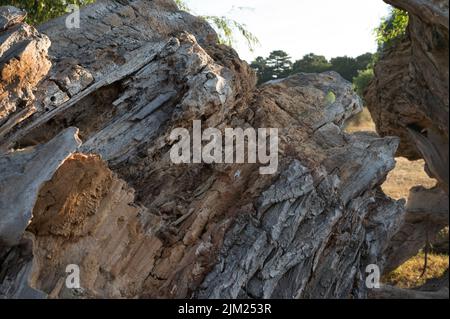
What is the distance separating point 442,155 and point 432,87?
0.86 m

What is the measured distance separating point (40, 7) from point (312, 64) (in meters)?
22.4

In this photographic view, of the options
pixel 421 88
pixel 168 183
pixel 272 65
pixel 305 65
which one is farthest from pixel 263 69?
pixel 421 88

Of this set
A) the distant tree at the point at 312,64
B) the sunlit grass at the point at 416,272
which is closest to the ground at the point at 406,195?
the sunlit grass at the point at 416,272

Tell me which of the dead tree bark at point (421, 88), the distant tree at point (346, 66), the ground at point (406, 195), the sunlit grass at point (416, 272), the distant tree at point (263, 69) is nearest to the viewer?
the dead tree bark at point (421, 88)

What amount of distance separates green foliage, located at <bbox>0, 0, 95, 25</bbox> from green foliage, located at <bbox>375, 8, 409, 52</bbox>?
26.6 ft

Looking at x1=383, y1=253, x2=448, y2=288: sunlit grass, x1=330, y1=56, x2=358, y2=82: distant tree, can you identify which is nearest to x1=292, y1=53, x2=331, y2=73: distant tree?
x1=330, y1=56, x2=358, y2=82: distant tree

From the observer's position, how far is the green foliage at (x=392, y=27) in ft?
49.2

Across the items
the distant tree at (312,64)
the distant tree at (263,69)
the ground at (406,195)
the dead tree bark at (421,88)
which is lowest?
the distant tree at (312,64)

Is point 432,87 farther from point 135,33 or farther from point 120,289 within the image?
point 135,33

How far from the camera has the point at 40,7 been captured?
1397cm

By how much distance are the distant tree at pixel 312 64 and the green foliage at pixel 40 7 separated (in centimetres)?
1923

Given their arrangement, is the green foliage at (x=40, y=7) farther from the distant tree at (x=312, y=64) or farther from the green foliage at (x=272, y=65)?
the distant tree at (x=312, y=64)
